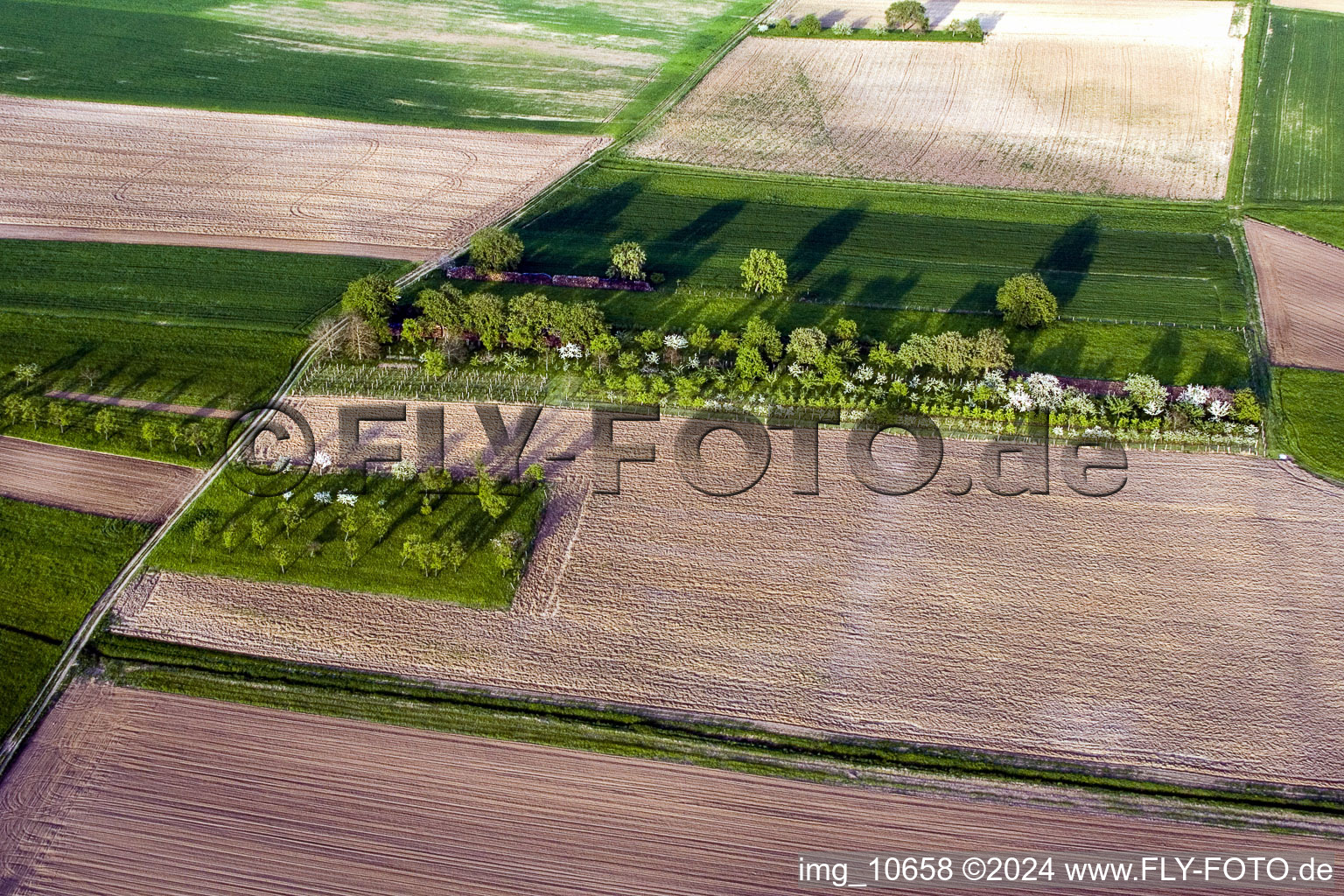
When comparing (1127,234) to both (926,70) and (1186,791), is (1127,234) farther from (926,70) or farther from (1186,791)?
(1186,791)

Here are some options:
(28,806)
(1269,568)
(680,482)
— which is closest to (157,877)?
(28,806)

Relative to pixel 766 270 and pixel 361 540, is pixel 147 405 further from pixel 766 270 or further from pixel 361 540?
pixel 766 270

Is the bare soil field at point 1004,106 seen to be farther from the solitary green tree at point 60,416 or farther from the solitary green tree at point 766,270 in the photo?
the solitary green tree at point 60,416

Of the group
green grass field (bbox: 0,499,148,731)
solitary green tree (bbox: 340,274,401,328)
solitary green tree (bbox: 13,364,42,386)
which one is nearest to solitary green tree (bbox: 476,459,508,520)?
green grass field (bbox: 0,499,148,731)

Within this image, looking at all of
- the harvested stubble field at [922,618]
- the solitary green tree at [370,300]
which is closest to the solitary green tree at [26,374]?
the solitary green tree at [370,300]

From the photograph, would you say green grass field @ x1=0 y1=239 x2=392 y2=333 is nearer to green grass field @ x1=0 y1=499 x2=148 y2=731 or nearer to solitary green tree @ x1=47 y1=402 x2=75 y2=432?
solitary green tree @ x1=47 y1=402 x2=75 y2=432
